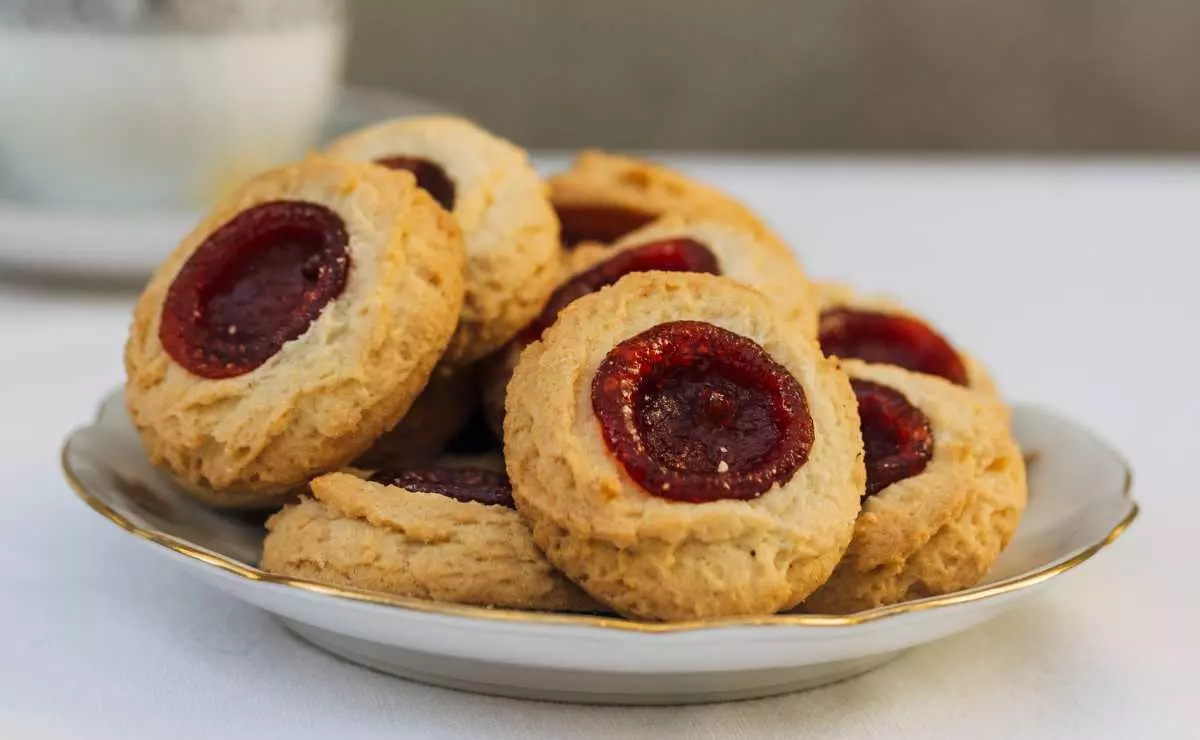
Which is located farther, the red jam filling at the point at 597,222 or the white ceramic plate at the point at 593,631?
the red jam filling at the point at 597,222

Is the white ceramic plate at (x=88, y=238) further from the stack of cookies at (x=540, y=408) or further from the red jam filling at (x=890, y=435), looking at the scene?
the red jam filling at (x=890, y=435)

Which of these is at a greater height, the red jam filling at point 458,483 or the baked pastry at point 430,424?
the red jam filling at point 458,483

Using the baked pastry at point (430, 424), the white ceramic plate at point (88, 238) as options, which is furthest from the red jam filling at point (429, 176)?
the white ceramic plate at point (88, 238)

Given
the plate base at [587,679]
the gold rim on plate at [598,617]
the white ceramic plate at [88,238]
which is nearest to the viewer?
the gold rim on plate at [598,617]

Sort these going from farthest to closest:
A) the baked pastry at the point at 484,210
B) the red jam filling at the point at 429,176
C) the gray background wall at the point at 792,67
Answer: the gray background wall at the point at 792,67 < the red jam filling at the point at 429,176 < the baked pastry at the point at 484,210

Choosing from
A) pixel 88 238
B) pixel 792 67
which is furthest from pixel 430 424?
pixel 792 67

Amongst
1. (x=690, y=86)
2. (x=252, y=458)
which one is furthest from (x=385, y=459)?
(x=690, y=86)

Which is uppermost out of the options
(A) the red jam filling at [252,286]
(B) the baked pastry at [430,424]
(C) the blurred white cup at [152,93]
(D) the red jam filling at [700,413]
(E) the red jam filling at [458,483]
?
(D) the red jam filling at [700,413]
